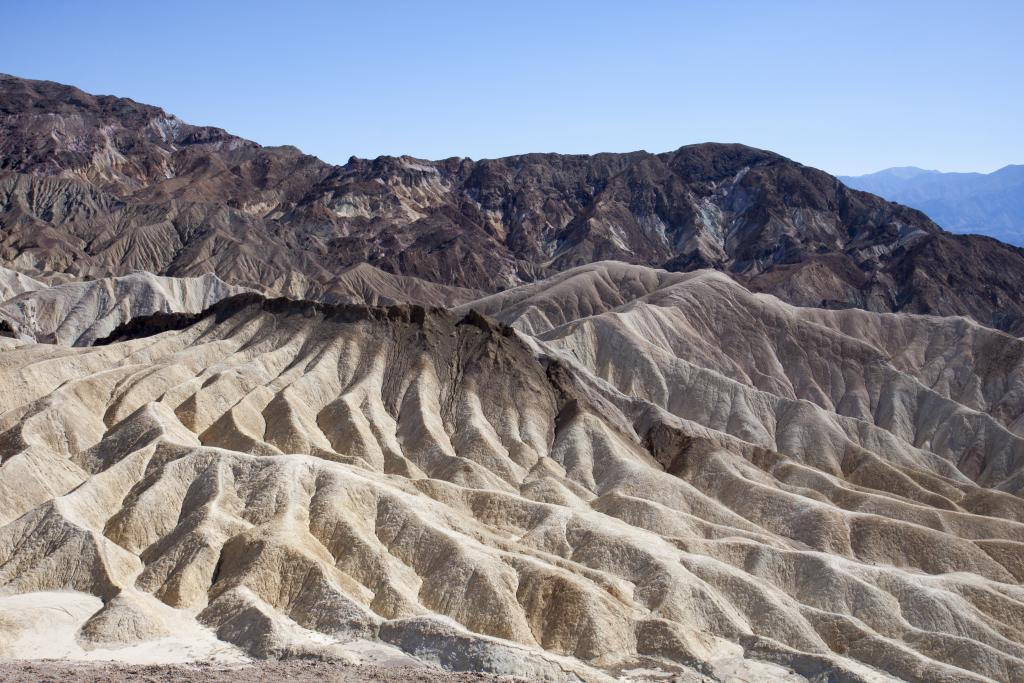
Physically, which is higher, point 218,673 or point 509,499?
point 509,499

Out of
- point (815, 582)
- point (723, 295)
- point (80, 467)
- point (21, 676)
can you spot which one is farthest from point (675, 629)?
point (723, 295)

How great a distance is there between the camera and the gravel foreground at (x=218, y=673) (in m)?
41.2

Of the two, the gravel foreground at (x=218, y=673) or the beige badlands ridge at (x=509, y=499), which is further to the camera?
the beige badlands ridge at (x=509, y=499)

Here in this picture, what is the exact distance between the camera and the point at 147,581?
177 ft

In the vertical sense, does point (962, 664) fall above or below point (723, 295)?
below

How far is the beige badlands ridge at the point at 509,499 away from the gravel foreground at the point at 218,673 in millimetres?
1606

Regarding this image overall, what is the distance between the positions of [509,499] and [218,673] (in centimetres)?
3100

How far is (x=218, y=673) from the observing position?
43531mm

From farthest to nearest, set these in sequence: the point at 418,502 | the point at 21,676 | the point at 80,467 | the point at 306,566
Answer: the point at 80,467, the point at 418,502, the point at 306,566, the point at 21,676

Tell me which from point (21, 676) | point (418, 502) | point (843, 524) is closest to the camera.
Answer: point (21, 676)

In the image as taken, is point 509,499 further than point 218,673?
Yes

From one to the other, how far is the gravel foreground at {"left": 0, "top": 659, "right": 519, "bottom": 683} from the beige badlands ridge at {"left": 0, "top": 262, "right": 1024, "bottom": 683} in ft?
5.27

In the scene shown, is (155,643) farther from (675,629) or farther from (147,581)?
(675,629)

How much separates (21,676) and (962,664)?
48.6m
